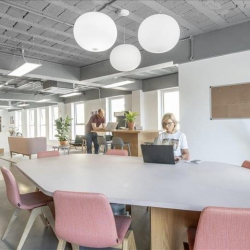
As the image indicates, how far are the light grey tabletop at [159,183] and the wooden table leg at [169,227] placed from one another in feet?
0.59

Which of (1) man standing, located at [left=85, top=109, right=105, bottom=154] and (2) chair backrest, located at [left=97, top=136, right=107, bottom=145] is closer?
(2) chair backrest, located at [left=97, top=136, right=107, bottom=145]

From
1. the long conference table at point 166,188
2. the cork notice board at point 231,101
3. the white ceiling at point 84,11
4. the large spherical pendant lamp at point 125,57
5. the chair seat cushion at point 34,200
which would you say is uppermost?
the white ceiling at point 84,11

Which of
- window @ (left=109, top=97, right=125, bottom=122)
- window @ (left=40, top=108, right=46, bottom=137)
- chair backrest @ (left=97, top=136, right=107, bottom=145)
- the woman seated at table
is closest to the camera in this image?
the woman seated at table

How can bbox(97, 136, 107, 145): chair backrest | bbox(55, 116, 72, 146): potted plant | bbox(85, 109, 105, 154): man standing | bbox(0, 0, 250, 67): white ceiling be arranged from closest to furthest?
bbox(0, 0, 250, 67): white ceiling
bbox(97, 136, 107, 145): chair backrest
bbox(85, 109, 105, 154): man standing
bbox(55, 116, 72, 146): potted plant

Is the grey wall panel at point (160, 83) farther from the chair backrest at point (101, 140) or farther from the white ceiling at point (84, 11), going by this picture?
the white ceiling at point (84, 11)

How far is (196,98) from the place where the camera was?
4156 millimetres

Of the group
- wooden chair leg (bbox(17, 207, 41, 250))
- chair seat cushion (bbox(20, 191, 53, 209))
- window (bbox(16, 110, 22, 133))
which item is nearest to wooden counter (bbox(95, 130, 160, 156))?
chair seat cushion (bbox(20, 191, 53, 209))

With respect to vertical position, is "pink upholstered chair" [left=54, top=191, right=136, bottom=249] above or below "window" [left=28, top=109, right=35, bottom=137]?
below

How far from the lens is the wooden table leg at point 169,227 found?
1.48m

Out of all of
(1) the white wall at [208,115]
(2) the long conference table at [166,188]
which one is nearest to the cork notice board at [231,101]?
(1) the white wall at [208,115]

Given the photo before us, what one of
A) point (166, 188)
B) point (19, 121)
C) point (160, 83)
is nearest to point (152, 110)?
point (160, 83)

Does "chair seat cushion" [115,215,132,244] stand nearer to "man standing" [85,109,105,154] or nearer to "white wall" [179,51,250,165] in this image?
"white wall" [179,51,250,165]

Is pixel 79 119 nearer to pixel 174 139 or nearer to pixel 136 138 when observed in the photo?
pixel 136 138

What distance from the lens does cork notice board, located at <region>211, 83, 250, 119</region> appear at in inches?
143
